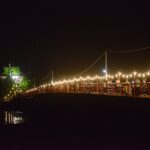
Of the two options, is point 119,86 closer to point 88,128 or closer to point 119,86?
point 119,86

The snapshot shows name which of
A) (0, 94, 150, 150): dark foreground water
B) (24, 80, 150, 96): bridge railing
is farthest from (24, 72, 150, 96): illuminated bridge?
(0, 94, 150, 150): dark foreground water

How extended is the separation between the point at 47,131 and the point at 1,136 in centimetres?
252

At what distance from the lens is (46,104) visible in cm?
3550

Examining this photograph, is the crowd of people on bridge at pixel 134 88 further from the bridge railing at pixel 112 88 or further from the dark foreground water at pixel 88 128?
the dark foreground water at pixel 88 128

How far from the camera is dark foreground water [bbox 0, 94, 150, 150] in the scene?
1521cm

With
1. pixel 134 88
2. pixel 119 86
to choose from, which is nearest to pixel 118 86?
pixel 119 86

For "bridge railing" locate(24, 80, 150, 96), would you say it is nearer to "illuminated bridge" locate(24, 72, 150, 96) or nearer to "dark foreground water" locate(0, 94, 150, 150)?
"illuminated bridge" locate(24, 72, 150, 96)

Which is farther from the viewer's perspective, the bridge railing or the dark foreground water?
the bridge railing

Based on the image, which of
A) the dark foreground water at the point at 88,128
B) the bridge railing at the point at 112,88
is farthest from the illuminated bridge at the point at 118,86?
the dark foreground water at the point at 88,128

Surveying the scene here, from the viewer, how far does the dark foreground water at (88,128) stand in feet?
49.9

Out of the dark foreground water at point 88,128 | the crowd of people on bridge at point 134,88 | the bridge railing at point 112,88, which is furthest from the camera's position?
the bridge railing at point 112,88

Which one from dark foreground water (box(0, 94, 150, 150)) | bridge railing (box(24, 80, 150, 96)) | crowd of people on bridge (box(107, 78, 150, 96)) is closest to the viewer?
dark foreground water (box(0, 94, 150, 150))

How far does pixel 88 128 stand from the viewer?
20672 millimetres

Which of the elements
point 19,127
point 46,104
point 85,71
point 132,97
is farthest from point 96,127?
point 85,71
